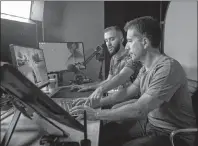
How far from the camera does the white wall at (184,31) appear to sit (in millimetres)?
1065

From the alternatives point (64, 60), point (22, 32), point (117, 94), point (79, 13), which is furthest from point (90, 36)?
point (22, 32)

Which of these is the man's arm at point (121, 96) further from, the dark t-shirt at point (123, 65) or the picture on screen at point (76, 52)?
the picture on screen at point (76, 52)

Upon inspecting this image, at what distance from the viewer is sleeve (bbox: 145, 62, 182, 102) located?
3.23 ft

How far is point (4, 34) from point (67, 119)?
2.54ft

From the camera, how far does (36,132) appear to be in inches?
35.2

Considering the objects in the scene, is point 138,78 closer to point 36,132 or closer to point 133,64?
point 133,64

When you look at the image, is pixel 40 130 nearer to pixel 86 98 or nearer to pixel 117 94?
pixel 86 98

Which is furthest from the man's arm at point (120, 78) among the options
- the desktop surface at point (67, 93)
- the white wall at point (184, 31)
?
the white wall at point (184, 31)

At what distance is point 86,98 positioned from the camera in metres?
1.16

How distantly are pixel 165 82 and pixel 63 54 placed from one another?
0.53 m

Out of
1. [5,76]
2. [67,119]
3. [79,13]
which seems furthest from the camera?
[79,13]

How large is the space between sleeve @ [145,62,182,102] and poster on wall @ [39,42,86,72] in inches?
13.6

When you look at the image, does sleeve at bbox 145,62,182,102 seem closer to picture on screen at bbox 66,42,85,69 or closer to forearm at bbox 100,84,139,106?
forearm at bbox 100,84,139,106

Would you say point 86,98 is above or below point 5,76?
below
